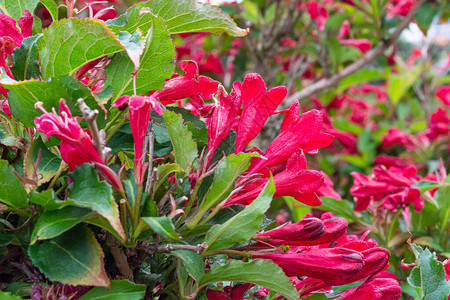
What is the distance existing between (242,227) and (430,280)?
310 millimetres

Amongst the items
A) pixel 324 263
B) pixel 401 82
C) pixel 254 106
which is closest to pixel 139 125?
pixel 254 106

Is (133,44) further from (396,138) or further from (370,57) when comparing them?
(396,138)

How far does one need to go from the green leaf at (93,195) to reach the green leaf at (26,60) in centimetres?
17

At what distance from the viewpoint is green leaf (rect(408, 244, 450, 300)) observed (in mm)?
637

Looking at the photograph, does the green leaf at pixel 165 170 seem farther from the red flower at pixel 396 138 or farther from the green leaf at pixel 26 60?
A: the red flower at pixel 396 138

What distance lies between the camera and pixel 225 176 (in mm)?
542

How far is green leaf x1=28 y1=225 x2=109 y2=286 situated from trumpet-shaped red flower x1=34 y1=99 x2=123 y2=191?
64 millimetres

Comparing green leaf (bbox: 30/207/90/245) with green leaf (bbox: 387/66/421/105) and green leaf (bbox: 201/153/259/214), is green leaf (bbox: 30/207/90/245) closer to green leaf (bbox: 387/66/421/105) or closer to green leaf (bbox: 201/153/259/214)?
green leaf (bbox: 201/153/259/214)

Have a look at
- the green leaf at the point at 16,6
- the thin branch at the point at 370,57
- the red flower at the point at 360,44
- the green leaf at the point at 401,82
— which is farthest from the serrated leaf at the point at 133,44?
the green leaf at the point at 401,82

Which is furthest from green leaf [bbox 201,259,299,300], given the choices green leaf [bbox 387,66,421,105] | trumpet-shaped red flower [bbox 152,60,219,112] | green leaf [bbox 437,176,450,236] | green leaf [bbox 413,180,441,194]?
green leaf [bbox 387,66,421,105]

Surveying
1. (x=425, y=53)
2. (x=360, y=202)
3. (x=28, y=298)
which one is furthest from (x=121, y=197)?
(x=425, y=53)

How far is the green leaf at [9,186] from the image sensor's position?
48 centimetres

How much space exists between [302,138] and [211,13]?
7.6 inches

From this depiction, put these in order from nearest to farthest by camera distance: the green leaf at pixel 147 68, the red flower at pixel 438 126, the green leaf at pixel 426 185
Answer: the green leaf at pixel 147 68 < the green leaf at pixel 426 185 < the red flower at pixel 438 126
